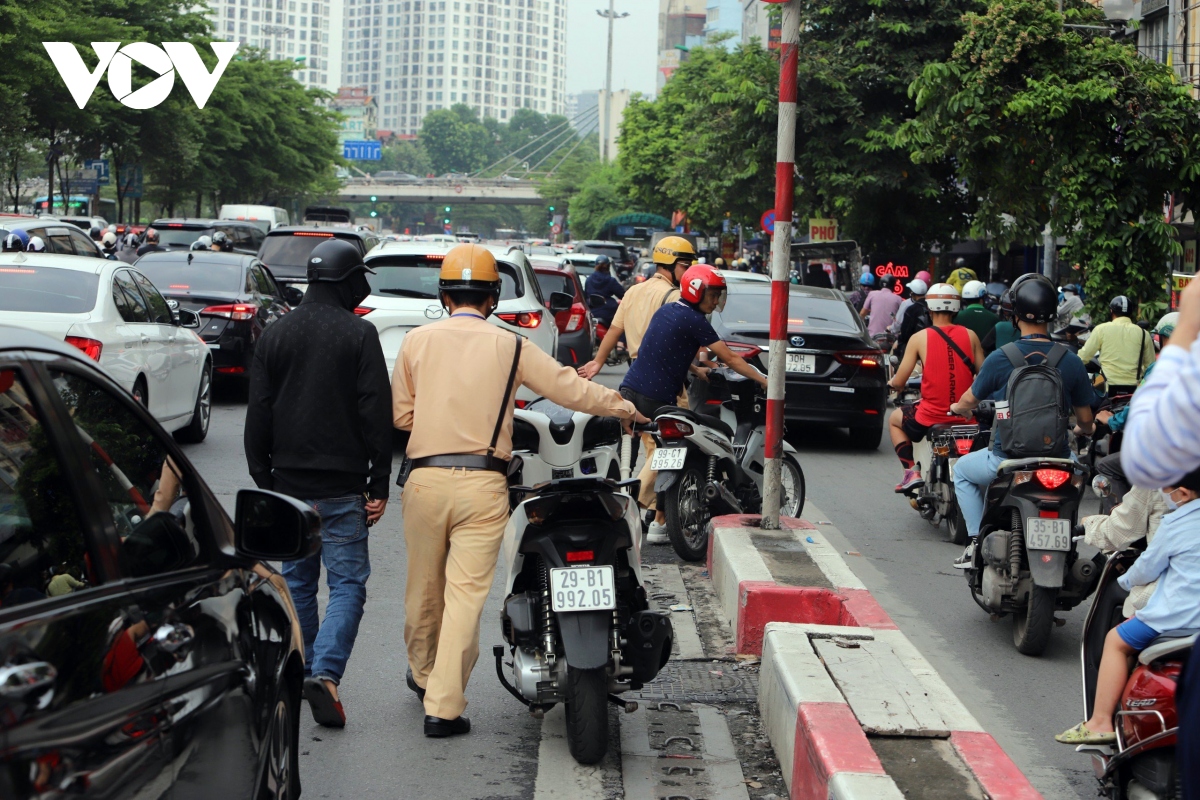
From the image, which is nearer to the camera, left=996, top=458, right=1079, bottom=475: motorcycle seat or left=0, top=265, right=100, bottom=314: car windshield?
left=996, top=458, right=1079, bottom=475: motorcycle seat

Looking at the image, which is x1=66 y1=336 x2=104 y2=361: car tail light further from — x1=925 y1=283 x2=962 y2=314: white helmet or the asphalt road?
x1=925 y1=283 x2=962 y2=314: white helmet

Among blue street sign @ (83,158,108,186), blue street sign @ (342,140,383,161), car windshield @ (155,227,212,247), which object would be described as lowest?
car windshield @ (155,227,212,247)

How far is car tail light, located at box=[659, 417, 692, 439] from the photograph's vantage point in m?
7.98

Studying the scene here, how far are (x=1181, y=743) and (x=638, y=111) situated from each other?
246 ft

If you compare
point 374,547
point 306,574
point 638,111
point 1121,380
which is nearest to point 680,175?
point 638,111

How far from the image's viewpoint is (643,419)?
540 centimetres

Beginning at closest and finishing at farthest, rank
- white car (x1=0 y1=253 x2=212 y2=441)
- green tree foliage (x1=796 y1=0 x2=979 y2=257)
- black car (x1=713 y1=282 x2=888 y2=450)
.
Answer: white car (x1=0 y1=253 x2=212 y2=441), black car (x1=713 y1=282 x2=888 y2=450), green tree foliage (x1=796 y1=0 x2=979 y2=257)

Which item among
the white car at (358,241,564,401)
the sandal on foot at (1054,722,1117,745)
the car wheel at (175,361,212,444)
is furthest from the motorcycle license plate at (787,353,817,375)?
the sandal on foot at (1054,722,1117,745)

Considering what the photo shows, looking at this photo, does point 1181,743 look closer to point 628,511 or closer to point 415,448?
point 628,511

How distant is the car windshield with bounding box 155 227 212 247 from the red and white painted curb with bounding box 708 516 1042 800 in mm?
22717

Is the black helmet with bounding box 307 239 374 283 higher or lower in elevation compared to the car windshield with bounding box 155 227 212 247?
lower

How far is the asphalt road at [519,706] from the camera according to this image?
480 centimetres

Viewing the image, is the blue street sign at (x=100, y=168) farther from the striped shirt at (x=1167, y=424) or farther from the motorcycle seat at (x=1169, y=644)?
the striped shirt at (x=1167, y=424)

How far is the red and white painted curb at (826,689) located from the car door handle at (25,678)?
2230 mm
